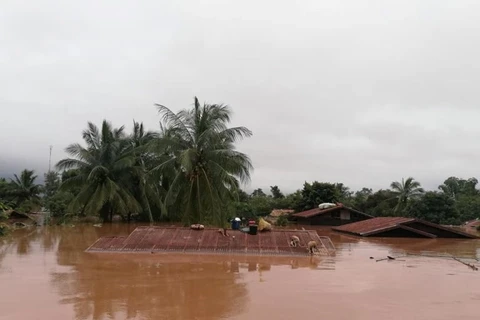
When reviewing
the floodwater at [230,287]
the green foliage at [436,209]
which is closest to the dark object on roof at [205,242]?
the floodwater at [230,287]

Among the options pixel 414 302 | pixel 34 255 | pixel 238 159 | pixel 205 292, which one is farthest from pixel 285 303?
pixel 238 159

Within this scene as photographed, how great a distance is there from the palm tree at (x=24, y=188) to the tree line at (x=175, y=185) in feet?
0.27

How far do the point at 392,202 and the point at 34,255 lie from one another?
1504 inches

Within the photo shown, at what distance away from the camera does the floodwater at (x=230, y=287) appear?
24.0ft

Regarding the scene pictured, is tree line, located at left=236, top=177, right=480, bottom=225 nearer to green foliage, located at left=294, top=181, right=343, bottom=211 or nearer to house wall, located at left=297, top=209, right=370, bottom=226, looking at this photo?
green foliage, located at left=294, top=181, right=343, bottom=211

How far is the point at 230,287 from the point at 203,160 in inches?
402

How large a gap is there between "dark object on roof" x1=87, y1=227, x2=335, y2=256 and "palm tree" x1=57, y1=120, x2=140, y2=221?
11.6 metres

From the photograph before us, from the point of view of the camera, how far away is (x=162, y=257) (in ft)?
44.5

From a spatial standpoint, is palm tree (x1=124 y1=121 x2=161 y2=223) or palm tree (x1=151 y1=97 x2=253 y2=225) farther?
palm tree (x1=124 y1=121 x2=161 y2=223)

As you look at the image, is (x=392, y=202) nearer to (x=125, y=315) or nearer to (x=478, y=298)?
(x=478, y=298)

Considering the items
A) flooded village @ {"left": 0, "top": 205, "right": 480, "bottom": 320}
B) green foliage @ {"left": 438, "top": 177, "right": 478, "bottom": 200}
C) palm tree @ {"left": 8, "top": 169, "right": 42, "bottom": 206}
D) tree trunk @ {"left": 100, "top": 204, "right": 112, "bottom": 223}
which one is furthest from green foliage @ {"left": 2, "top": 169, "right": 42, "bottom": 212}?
green foliage @ {"left": 438, "top": 177, "right": 478, "bottom": 200}

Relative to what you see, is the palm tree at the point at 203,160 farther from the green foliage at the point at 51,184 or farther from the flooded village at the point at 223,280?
the green foliage at the point at 51,184

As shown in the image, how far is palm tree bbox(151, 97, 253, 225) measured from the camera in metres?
18.7

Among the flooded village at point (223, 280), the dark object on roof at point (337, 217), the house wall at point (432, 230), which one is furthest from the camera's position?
the dark object on roof at point (337, 217)
